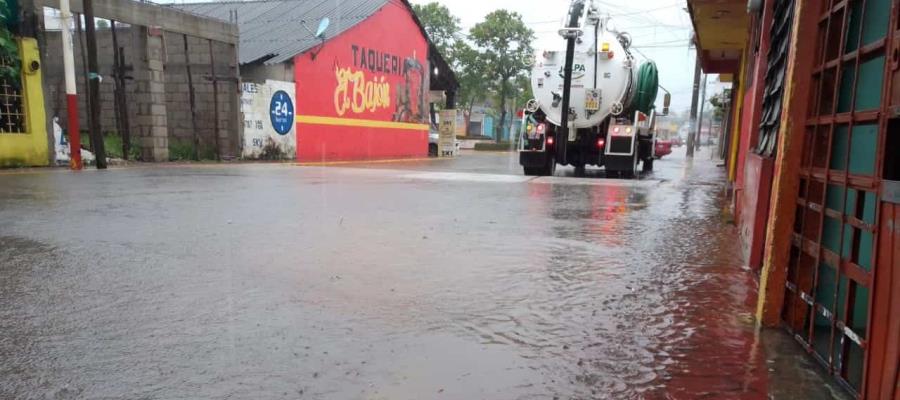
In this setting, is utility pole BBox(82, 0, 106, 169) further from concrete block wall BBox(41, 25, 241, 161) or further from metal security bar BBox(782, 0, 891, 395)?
metal security bar BBox(782, 0, 891, 395)

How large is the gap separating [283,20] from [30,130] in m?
11.3

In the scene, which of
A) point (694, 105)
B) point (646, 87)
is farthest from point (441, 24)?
point (646, 87)

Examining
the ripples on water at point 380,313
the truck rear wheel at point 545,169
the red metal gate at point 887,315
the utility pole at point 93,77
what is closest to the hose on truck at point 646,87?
the truck rear wheel at point 545,169

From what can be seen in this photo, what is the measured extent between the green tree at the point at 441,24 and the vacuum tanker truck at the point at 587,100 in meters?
27.6

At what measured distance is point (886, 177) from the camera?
178 cm

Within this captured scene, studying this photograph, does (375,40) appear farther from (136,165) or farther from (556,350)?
(556,350)

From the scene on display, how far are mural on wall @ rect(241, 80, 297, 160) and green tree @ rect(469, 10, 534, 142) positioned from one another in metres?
23.1

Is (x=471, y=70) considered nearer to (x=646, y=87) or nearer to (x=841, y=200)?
(x=646, y=87)

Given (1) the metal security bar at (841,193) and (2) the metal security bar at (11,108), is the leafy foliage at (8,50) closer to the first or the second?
(2) the metal security bar at (11,108)

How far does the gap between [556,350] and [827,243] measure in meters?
1.24

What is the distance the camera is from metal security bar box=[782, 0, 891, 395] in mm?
2070

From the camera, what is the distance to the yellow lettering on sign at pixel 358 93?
Answer: 20456mm

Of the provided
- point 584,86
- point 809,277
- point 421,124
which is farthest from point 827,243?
point 421,124

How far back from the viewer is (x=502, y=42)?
38969mm
